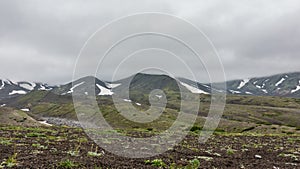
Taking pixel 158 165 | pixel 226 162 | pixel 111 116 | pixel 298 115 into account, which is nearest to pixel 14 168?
pixel 158 165

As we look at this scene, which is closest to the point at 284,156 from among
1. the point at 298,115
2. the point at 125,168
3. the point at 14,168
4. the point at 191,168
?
the point at 191,168

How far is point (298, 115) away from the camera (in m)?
195

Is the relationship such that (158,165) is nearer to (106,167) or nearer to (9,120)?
(106,167)

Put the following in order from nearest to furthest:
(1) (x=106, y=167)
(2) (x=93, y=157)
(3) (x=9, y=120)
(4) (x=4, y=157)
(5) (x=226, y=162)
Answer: (1) (x=106, y=167) < (4) (x=4, y=157) < (2) (x=93, y=157) < (5) (x=226, y=162) < (3) (x=9, y=120)

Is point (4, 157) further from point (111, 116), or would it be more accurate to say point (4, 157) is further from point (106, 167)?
point (111, 116)

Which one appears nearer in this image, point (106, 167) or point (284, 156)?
point (106, 167)

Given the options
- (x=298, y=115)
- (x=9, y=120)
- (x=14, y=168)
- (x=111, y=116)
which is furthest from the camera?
(x=298, y=115)

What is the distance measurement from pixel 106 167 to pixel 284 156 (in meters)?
15.7

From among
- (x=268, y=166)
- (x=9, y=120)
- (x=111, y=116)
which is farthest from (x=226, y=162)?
(x=111, y=116)

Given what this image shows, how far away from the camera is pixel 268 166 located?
19859mm

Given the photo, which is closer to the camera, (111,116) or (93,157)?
(93,157)

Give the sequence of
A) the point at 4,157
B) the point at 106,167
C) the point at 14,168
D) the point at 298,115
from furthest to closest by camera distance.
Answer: the point at 298,115 < the point at 4,157 < the point at 106,167 < the point at 14,168

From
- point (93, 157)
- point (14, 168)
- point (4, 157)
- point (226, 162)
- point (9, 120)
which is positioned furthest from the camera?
point (9, 120)

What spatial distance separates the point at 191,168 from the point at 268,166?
603 cm
